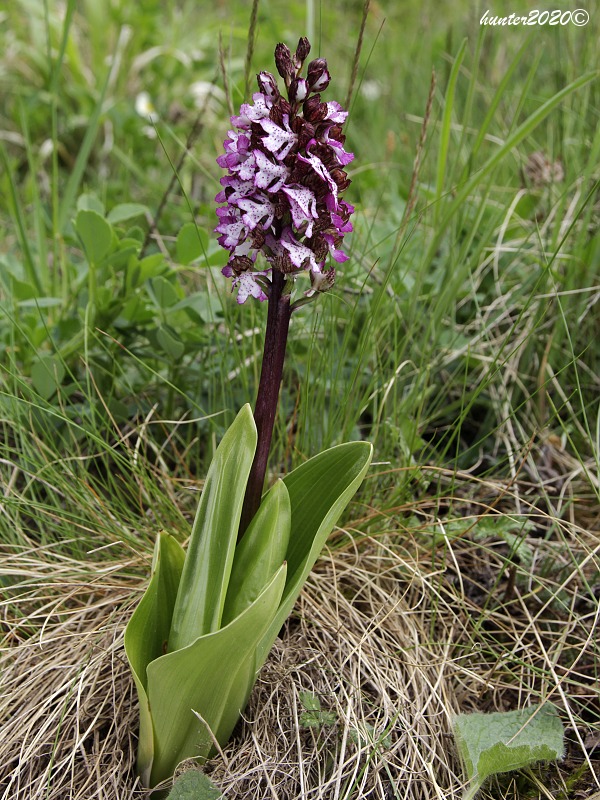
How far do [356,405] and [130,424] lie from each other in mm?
576

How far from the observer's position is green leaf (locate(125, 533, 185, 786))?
1.14 m

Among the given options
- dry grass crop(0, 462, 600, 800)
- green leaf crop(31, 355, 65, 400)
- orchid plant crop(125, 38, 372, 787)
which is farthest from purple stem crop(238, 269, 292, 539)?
green leaf crop(31, 355, 65, 400)

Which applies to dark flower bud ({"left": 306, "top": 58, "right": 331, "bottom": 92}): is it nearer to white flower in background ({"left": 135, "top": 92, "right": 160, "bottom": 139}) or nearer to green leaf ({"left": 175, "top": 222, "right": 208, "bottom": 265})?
green leaf ({"left": 175, "top": 222, "right": 208, "bottom": 265})

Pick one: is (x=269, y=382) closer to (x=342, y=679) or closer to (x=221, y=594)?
(x=221, y=594)

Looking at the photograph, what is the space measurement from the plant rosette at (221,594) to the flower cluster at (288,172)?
0.26 meters

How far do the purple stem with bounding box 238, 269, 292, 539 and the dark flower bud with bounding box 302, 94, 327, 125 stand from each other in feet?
0.73

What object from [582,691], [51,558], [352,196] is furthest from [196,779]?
[352,196]

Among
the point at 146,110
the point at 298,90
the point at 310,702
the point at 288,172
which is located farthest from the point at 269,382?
the point at 146,110

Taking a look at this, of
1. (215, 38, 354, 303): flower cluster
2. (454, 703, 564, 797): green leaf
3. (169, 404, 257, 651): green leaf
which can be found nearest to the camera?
(215, 38, 354, 303): flower cluster

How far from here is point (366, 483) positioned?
176 cm

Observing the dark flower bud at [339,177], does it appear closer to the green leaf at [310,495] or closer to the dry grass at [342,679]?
the green leaf at [310,495]

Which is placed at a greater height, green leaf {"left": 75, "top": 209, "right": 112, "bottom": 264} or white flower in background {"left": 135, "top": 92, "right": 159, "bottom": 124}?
white flower in background {"left": 135, "top": 92, "right": 159, "bottom": 124}

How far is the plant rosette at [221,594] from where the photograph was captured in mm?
1106

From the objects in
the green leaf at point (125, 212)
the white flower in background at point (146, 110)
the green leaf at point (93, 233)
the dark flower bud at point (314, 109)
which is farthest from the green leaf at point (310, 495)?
the white flower in background at point (146, 110)
